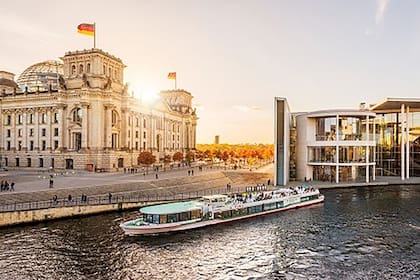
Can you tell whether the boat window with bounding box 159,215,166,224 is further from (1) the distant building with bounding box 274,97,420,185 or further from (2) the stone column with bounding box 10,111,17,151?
(2) the stone column with bounding box 10,111,17,151

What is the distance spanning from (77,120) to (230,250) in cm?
7179

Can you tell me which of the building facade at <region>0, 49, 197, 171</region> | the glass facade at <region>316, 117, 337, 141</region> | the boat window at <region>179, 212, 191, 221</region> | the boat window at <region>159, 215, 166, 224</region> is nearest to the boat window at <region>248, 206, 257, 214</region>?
the boat window at <region>179, 212, 191, 221</region>

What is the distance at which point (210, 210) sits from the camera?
43969mm

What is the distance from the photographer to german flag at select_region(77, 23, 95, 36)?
277 feet

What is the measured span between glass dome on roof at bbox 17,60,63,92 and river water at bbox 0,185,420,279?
84494mm

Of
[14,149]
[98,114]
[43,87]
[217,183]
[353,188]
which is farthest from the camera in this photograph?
[43,87]

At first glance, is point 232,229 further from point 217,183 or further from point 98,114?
point 98,114

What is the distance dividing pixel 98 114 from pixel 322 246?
70516 millimetres

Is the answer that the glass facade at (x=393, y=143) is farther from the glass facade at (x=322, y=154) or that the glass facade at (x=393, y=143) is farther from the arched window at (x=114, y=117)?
the arched window at (x=114, y=117)

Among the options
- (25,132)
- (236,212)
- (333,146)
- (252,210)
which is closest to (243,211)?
(236,212)

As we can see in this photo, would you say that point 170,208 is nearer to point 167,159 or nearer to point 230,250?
point 230,250

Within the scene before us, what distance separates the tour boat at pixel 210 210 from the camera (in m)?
39.2

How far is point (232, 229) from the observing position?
41625 millimetres

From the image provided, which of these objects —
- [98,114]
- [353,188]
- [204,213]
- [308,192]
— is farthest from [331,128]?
[98,114]
